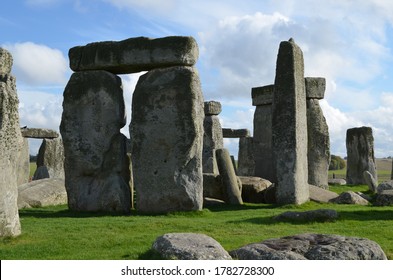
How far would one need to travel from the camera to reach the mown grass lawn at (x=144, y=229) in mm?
9031

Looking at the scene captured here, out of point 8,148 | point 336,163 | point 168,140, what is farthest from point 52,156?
point 336,163

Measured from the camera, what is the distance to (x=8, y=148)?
30.6 ft

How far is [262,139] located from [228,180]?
684 cm

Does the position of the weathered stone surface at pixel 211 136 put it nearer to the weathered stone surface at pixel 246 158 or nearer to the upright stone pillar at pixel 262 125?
the weathered stone surface at pixel 246 158

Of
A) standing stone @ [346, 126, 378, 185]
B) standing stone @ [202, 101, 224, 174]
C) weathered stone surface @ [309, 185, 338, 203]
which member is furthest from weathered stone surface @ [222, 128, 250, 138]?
weathered stone surface @ [309, 185, 338, 203]

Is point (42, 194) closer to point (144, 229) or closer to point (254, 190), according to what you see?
point (254, 190)

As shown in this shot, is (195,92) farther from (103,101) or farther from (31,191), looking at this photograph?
(31,191)

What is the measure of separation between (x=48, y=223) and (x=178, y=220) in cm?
259

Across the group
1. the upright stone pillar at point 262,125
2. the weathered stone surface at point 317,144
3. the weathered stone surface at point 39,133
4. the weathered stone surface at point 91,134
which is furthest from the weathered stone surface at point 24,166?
the weathered stone surface at point 317,144

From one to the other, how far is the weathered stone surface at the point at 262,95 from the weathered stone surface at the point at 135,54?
327 inches

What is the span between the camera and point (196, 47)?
14742mm

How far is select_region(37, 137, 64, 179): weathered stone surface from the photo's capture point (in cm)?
2750

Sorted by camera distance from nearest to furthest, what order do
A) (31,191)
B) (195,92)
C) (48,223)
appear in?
(48,223), (195,92), (31,191)

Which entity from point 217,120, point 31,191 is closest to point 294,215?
point 31,191
